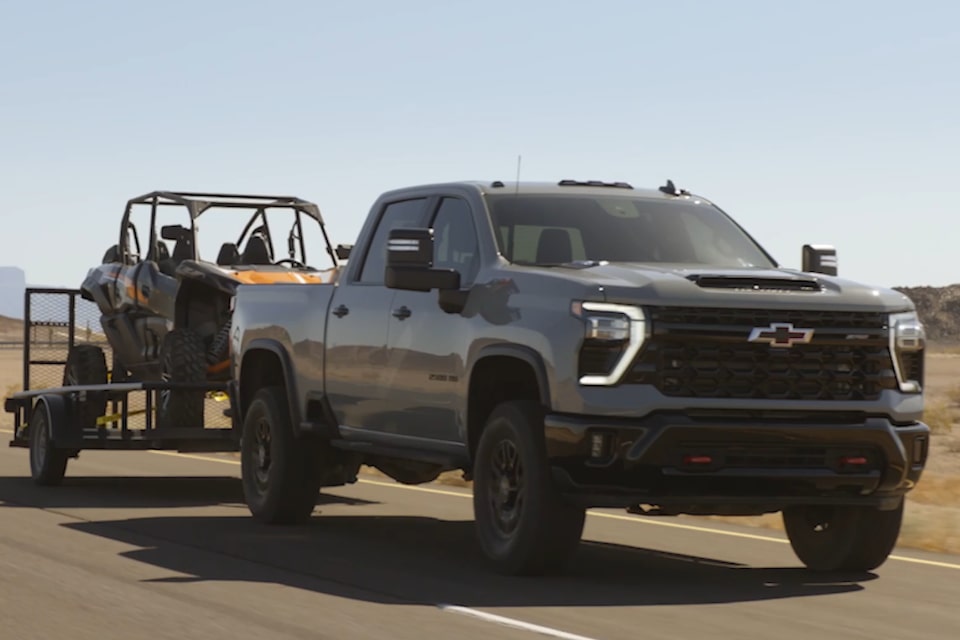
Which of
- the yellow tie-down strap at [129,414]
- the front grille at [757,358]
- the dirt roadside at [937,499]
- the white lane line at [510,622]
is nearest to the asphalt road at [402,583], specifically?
the white lane line at [510,622]

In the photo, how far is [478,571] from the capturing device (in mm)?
10891

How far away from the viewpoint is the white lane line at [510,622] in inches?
329

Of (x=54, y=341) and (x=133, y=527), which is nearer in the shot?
(x=133, y=527)

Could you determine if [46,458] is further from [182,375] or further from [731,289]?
[731,289]

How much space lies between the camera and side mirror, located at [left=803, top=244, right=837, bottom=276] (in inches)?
460

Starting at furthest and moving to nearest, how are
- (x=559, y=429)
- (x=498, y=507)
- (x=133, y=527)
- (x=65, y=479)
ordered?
1. (x=65, y=479)
2. (x=133, y=527)
3. (x=498, y=507)
4. (x=559, y=429)

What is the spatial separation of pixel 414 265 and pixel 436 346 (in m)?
0.55

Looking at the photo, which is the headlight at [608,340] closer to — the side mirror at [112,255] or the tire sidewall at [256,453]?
the tire sidewall at [256,453]

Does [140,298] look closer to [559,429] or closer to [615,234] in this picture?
[615,234]

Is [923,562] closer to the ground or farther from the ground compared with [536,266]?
closer to the ground

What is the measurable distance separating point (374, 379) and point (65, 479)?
695 centimetres

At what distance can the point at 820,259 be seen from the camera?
460 inches

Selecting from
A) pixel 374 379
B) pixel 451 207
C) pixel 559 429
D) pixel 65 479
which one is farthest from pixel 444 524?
pixel 65 479

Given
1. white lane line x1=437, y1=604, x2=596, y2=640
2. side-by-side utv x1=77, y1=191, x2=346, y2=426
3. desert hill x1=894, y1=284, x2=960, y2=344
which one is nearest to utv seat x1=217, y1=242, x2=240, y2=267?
side-by-side utv x1=77, y1=191, x2=346, y2=426
